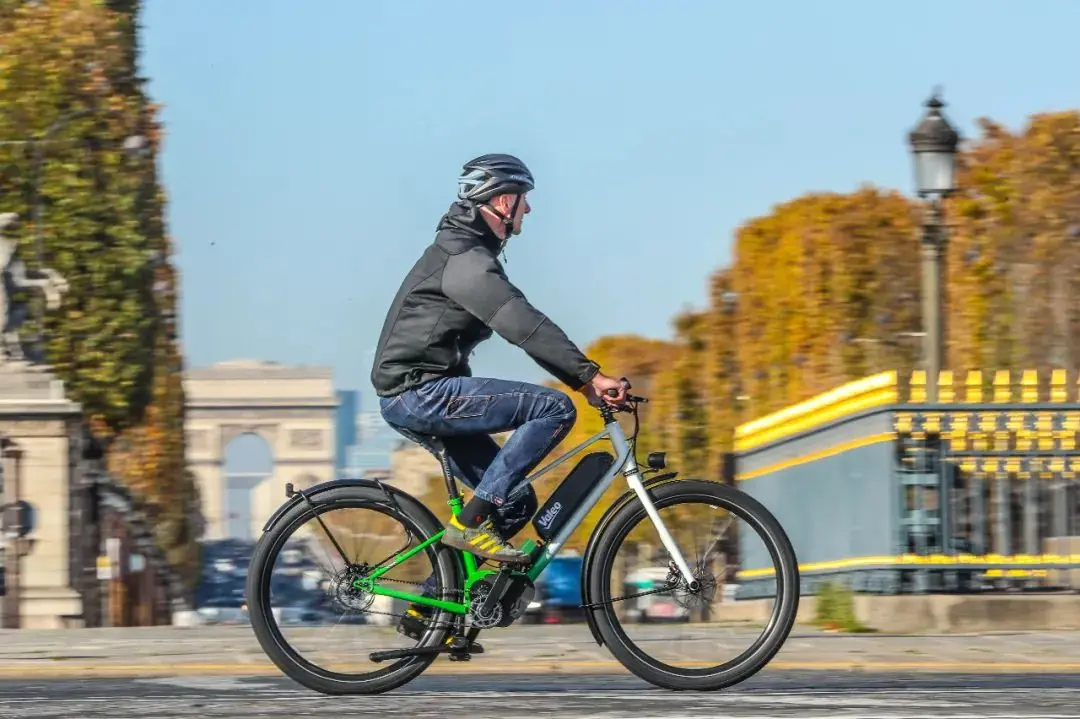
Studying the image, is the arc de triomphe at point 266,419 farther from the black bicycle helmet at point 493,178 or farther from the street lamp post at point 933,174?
the black bicycle helmet at point 493,178

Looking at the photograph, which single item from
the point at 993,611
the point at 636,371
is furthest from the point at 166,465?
the point at 993,611

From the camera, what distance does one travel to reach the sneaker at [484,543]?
7000 millimetres

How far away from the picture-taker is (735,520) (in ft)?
23.3

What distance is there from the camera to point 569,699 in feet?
22.6

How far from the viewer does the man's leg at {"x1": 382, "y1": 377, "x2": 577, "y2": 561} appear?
22.8 feet

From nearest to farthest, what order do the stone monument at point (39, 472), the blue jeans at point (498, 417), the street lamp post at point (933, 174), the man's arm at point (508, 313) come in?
the man's arm at point (508, 313) → the blue jeans at point (498, 417) → the street lamp post at point (933, 174) → the stone monument at point (39, 472)

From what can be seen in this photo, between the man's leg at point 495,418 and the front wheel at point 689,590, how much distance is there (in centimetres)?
34

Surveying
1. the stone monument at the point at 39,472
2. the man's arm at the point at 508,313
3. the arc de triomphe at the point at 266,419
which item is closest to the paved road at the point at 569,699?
the man's arm at the point at 508,313

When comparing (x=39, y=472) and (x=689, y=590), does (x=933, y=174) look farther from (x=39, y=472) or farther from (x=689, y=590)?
(x=39, y=472)

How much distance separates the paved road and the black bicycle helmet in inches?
63.3

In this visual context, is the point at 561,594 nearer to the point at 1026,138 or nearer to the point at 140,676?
the point at 140,676

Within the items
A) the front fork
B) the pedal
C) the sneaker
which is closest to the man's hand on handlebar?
the front fork

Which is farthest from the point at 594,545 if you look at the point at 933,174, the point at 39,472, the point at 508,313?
the point at 39,472

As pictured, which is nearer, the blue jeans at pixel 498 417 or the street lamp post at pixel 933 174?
the blue jeans at pixel 498 417
